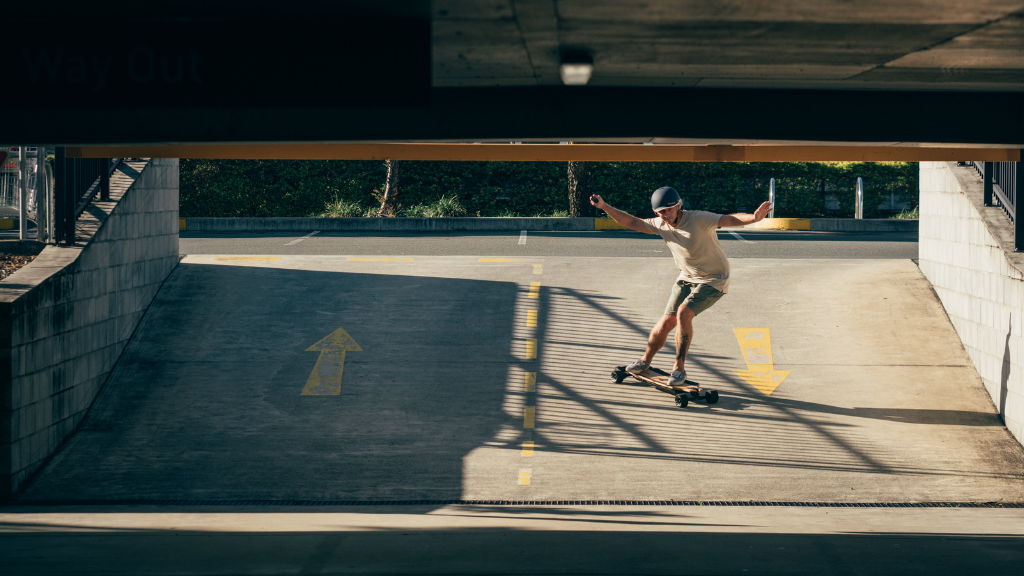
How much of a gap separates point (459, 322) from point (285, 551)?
5704 millimetres

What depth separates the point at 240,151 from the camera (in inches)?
323

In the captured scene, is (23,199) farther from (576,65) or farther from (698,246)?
(576,65)

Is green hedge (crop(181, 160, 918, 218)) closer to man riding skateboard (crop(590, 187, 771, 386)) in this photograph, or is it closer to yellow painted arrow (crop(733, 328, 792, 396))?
yellow painted arrow (crop(733, 328, 792, 396))

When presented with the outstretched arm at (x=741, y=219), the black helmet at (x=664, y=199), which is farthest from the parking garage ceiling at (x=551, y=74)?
the black helmet at (x=664, y=199)

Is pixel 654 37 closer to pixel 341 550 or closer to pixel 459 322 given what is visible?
pixel 341 550

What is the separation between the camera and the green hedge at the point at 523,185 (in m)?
22.9

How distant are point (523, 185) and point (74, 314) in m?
15.5

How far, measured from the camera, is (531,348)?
419 inches

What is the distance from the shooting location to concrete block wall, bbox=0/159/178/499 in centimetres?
793

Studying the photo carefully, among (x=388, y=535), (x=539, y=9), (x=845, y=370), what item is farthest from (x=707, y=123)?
(x=845, y=370)

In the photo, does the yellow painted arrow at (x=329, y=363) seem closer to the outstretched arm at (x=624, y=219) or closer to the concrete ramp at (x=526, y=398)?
the concrete ramp at (x=526, y=398)

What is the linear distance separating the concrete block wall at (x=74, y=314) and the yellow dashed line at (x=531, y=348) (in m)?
4.71

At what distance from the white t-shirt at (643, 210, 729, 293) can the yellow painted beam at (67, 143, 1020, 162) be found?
797mm

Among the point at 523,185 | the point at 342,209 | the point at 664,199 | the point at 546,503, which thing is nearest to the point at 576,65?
the point at 664,199
